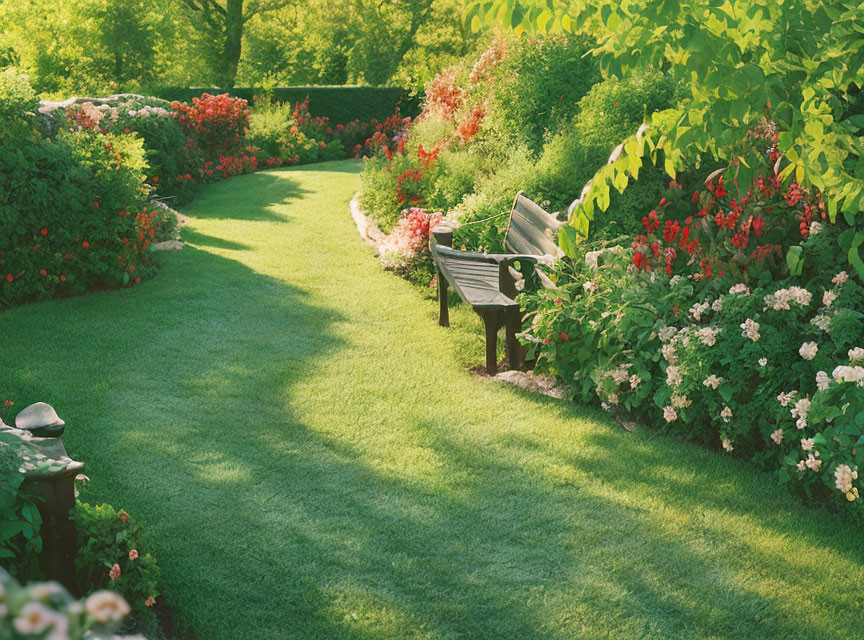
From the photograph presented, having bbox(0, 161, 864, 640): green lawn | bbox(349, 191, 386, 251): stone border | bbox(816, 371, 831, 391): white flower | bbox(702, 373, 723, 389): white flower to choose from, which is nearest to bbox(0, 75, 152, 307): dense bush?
bbox(0, 161, 864, 640): green lawn

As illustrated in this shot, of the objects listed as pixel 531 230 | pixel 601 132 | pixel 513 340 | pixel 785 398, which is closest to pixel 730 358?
pixel 785 398

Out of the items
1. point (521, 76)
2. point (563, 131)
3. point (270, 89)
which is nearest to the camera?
point (563, 131)

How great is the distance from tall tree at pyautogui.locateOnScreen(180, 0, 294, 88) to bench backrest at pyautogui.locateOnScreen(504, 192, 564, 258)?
24.9m

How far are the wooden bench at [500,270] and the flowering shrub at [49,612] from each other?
5026 mm

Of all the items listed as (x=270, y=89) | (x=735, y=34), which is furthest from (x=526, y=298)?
(x=270, y=89)

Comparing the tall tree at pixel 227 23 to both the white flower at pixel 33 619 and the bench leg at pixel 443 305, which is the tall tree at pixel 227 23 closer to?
the bench leg at pixel 443 305

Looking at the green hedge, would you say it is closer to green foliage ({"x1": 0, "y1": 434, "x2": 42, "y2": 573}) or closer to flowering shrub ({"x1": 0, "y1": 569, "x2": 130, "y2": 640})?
green foliage ({"x1": 0, "y1": 434, "x2": 42, "y2": 573})

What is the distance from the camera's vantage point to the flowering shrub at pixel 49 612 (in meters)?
0.61

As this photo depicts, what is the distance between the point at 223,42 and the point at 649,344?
1177 inches

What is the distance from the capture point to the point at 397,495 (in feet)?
13.4

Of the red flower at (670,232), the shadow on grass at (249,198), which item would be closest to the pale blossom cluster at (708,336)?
the red flower at (670,232)

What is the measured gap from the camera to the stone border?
9928 millimetres

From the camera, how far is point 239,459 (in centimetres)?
441

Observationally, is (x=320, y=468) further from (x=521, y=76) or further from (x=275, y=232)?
(x=521, y=76)
